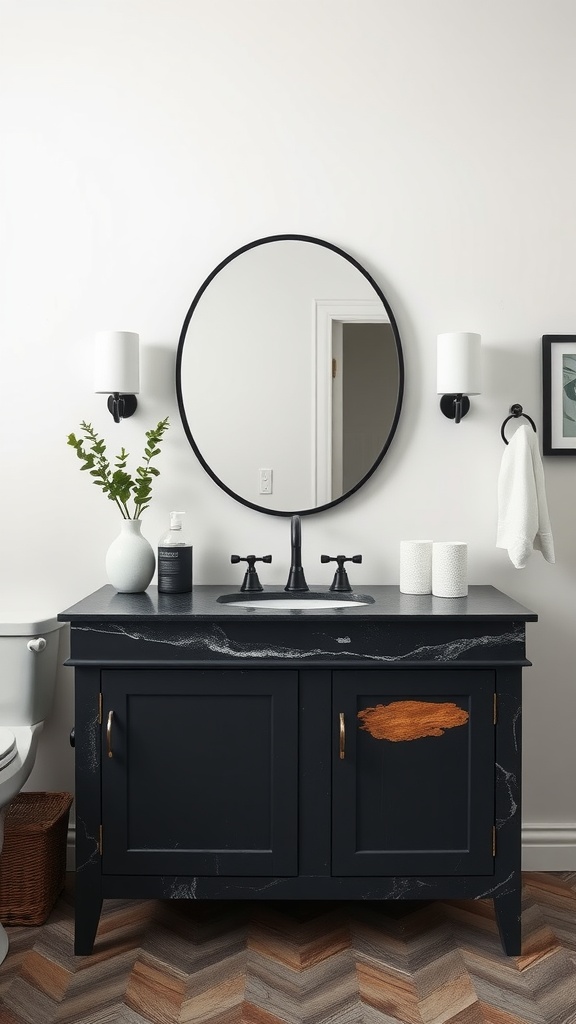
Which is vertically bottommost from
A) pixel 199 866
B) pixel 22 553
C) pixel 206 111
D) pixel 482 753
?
pixel 199 866

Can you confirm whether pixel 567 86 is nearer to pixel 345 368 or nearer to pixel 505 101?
pixel 505 101

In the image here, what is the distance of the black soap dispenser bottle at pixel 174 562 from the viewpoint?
223cm

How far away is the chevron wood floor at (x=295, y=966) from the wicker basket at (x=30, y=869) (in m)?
0.04

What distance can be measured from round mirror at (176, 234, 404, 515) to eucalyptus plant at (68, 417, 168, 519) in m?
0.14

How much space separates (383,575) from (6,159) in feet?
5.37

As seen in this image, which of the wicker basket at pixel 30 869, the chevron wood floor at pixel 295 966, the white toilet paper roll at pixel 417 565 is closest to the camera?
the chevron wood floor at pixel 295 966

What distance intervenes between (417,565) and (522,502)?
0.34m

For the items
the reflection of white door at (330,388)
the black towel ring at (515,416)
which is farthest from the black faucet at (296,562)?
the black towel ring at (515,416)

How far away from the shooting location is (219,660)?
197 cm

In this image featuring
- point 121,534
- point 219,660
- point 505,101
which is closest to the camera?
point 219,660

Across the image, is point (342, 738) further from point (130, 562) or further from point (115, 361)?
point (115, 361)

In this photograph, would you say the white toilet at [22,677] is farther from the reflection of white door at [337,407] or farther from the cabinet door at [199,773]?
the reflection of white door at [337,407]

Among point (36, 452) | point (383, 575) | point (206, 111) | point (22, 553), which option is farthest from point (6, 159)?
point (383, 575)

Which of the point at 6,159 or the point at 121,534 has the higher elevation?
the point at 6,159
